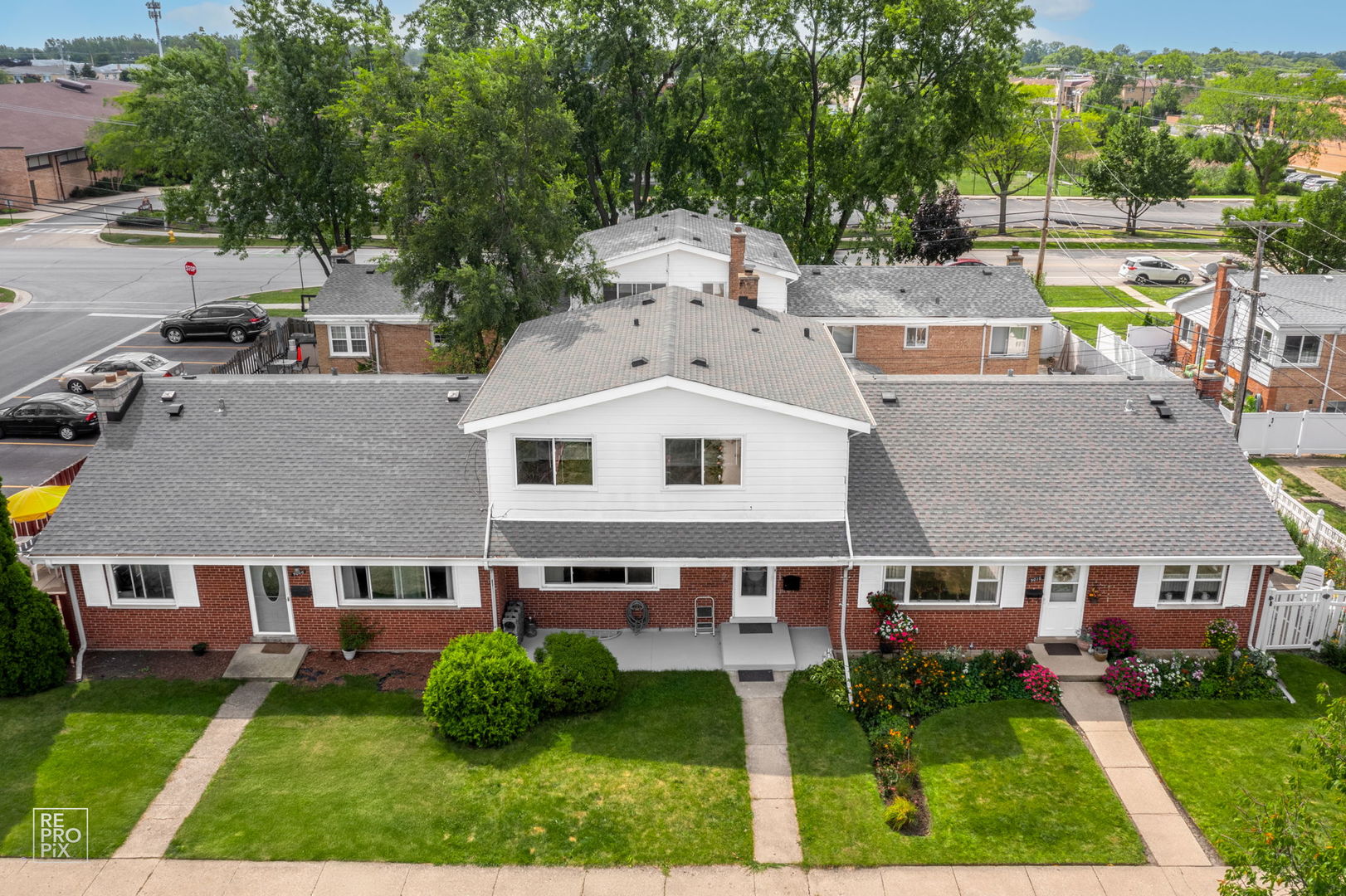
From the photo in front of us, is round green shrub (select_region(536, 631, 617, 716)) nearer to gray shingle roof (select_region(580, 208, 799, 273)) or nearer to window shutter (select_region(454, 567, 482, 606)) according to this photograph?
window shutter (select_region(454, 567, 482, 606))

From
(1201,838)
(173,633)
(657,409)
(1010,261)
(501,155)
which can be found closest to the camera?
(1201,838)

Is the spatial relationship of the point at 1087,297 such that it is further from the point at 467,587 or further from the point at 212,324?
the point at 467,587

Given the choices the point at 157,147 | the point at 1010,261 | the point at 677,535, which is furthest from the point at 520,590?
the point at 157,147

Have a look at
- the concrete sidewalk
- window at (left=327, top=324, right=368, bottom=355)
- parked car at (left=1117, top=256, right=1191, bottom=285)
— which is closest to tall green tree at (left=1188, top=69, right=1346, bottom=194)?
parked car at (left=1117, top=256, right=1191, bottom=285)

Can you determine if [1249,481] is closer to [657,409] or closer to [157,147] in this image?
[657,409]

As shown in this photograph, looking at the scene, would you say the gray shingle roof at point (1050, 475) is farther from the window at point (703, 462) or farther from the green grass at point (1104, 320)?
the green grass at point (1104, 320)

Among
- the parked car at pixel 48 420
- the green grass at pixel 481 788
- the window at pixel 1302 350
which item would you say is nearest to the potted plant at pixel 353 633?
the green grass at pixel 481 788
